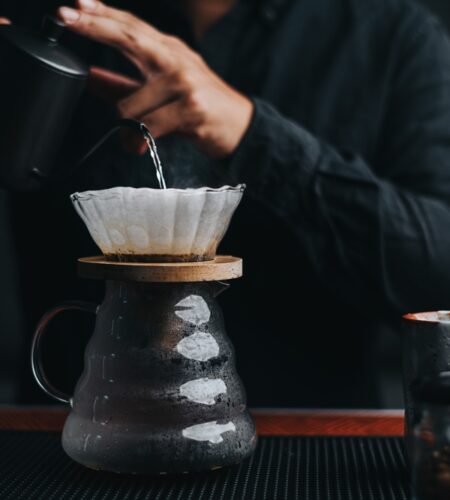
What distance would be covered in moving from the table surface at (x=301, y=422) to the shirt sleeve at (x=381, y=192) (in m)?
0.33

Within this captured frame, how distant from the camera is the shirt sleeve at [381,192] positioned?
3.83 feet

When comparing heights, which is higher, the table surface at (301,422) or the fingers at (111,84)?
the fingers at (111,84)

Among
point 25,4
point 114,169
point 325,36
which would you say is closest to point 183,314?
point 114,169

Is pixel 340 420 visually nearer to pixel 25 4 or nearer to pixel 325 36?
pixel 325 36

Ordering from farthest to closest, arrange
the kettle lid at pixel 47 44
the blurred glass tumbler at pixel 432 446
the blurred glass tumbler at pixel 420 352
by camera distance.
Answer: the kettle lid at pixel 47 44 → the blurred glass tumbler at pixel 420 352 → the blurred glass tumbler at pixel 432 446

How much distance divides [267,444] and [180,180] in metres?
0.37

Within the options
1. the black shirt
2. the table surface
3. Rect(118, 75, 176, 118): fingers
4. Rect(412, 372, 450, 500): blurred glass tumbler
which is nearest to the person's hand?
Rect(118, 75, 176, 118): fingers

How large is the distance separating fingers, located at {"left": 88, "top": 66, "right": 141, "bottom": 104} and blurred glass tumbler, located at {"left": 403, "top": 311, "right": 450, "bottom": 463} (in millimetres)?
472

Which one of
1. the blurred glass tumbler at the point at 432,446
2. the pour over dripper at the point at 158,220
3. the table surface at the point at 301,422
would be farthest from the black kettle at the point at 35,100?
the blurred glass tumbler at the point at 432,446

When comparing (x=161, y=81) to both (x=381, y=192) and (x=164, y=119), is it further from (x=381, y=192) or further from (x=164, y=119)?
(x=381, y=192)

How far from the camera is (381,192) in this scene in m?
1.22

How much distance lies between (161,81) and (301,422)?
0.43 metres

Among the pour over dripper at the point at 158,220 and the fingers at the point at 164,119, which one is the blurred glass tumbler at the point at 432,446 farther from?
the fingers at the point at 164,119

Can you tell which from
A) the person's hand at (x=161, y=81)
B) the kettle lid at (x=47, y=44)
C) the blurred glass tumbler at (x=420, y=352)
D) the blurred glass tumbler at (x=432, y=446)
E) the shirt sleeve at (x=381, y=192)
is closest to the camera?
the blurred glass tumbler at (x=432, y=446)
